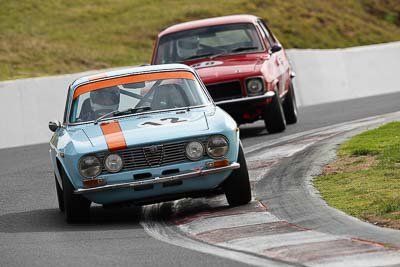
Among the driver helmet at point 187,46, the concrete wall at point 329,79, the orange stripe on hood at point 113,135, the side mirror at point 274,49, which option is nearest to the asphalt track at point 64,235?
the orange stripe on hood at point 113,135

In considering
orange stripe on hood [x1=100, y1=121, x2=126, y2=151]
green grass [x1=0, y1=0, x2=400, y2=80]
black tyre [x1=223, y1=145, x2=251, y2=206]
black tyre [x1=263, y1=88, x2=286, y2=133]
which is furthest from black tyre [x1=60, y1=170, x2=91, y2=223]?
green grass [x1=0, y1=0, x2=400, y2=80]

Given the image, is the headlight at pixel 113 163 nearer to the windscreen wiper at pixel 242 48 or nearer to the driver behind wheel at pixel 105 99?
the driver behind wheel at pixel 105 99

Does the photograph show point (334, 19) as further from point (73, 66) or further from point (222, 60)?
point (222, 60)

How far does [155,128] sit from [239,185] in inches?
34.2

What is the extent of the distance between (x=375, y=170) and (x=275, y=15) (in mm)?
26248

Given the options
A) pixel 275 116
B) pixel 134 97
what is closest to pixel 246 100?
pixel 275 116

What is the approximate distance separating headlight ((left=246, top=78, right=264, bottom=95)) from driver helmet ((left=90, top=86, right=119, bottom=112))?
5.58m

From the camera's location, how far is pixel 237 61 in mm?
18312

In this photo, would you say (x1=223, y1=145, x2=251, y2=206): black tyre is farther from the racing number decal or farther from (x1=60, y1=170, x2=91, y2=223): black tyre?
(x1=60, y1=170, x2=91, y2=223): black tyre

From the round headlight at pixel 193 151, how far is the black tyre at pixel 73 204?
965 millimetres

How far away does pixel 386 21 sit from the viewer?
42.6m

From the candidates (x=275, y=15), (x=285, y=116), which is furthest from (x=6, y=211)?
(x=275, y=15)

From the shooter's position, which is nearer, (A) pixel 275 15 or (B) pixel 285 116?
(B) pixel 285 116

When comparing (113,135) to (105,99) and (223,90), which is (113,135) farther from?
(223,90)
